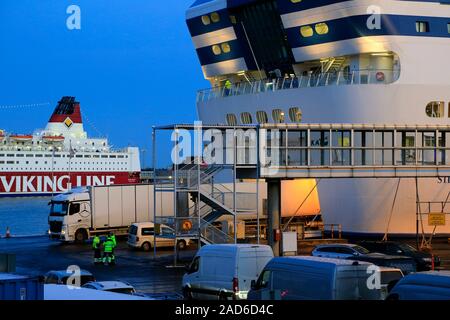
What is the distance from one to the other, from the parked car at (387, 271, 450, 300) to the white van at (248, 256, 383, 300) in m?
1.80

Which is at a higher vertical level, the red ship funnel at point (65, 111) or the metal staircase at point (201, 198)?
the red ship funnel at point (65, 111)

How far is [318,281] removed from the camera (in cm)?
1549

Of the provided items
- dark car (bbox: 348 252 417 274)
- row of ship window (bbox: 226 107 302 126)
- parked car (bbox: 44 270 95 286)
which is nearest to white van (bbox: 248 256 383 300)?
parked car (bbox: 44 270 95 286)

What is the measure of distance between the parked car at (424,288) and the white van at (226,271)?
548 centimetres

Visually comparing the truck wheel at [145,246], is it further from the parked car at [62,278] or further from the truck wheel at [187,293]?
the truck wheel at [187,293]

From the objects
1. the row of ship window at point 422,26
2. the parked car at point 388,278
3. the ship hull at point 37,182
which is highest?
the row of ship window at point 422,26

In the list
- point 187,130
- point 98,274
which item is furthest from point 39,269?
point 187,130

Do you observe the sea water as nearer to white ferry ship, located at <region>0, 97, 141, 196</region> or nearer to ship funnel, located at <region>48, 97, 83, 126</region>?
white ferry ship, located at <region>0, 97, 141, 196</region>

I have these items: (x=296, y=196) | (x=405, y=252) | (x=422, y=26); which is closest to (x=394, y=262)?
(x=405, y=252)

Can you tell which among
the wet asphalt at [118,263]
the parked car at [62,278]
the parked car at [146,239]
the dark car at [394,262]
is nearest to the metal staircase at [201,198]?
the wet asphalt at [118,263]

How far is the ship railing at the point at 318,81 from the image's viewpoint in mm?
36031

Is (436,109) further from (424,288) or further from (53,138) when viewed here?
(53,138)
